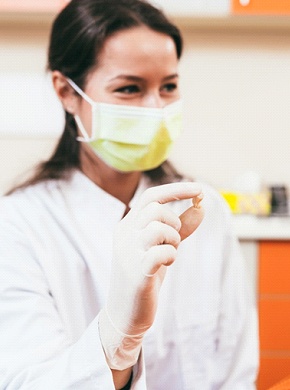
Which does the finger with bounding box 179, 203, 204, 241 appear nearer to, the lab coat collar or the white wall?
the lab coat collar

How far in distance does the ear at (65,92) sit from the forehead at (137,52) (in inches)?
4.5

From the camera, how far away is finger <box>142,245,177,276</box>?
24.6 inches

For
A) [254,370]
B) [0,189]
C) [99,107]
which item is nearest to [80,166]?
[99,107]

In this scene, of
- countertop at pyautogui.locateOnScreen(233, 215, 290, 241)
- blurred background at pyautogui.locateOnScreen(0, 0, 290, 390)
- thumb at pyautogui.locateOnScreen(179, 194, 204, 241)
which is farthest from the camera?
blurred background at pyautogui.locateOnScreen(0, 0, 290, 390)

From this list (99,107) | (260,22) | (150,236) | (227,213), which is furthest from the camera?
(260,22)

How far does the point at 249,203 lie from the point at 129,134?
4.35 feet

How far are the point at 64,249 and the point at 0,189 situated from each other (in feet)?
5.59

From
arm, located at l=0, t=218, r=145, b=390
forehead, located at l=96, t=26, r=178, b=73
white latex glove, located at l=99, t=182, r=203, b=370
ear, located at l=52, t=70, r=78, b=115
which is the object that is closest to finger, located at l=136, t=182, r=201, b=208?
white latex glove, located at l=99, t=182, r=203, b=370

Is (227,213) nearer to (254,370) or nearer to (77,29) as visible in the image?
(254,370)

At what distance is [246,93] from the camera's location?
2.64m

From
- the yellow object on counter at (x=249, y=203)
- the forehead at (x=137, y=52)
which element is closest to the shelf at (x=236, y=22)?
the yellow object on counter at (x=249, y=203)

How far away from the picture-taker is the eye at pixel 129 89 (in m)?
1.07

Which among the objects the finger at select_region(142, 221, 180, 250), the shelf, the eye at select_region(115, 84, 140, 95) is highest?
the finger at select_region(142, 221, 180, 250)

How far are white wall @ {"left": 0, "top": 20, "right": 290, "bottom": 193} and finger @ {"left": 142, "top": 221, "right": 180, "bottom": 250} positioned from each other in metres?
2.05
